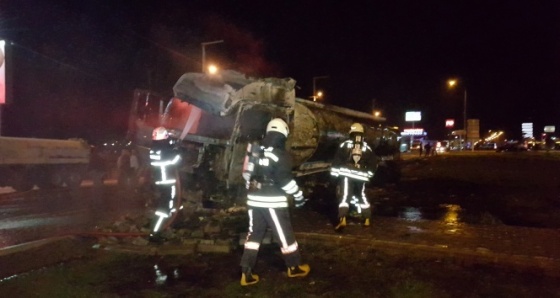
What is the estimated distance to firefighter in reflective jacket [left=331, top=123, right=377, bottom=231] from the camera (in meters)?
8.70

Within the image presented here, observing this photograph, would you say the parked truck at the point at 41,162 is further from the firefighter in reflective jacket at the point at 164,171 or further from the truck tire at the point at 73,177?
the firefighter in reflective jacket at the point at 164,171

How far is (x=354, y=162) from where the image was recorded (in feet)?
28.6

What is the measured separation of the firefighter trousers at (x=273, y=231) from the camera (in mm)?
6023

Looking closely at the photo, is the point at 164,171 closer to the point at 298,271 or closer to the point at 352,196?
the point at 298,271

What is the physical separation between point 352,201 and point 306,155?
284 cm

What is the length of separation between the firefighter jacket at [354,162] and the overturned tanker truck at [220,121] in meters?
1.57

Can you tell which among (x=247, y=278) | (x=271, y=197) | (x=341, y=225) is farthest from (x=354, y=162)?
(x=247, y=278)

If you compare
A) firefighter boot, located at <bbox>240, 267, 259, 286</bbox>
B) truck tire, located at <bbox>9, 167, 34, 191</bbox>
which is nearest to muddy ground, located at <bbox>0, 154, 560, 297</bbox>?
firefighter boot, located at <bbox>240, 267, 259, 286</bbox>

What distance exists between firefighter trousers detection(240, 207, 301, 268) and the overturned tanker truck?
3.35 m

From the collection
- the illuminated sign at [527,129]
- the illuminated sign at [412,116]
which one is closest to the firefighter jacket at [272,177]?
the illuminated sign at [412,116]

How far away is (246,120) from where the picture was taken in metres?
9.63

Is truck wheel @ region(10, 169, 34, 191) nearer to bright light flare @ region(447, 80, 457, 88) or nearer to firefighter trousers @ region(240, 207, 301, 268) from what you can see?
firefighter trousers @ region(240, 207, 301, 268)

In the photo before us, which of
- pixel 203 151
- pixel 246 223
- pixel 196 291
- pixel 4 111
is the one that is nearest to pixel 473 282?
pixel 196 291

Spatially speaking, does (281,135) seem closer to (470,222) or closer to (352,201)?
(352,201)
